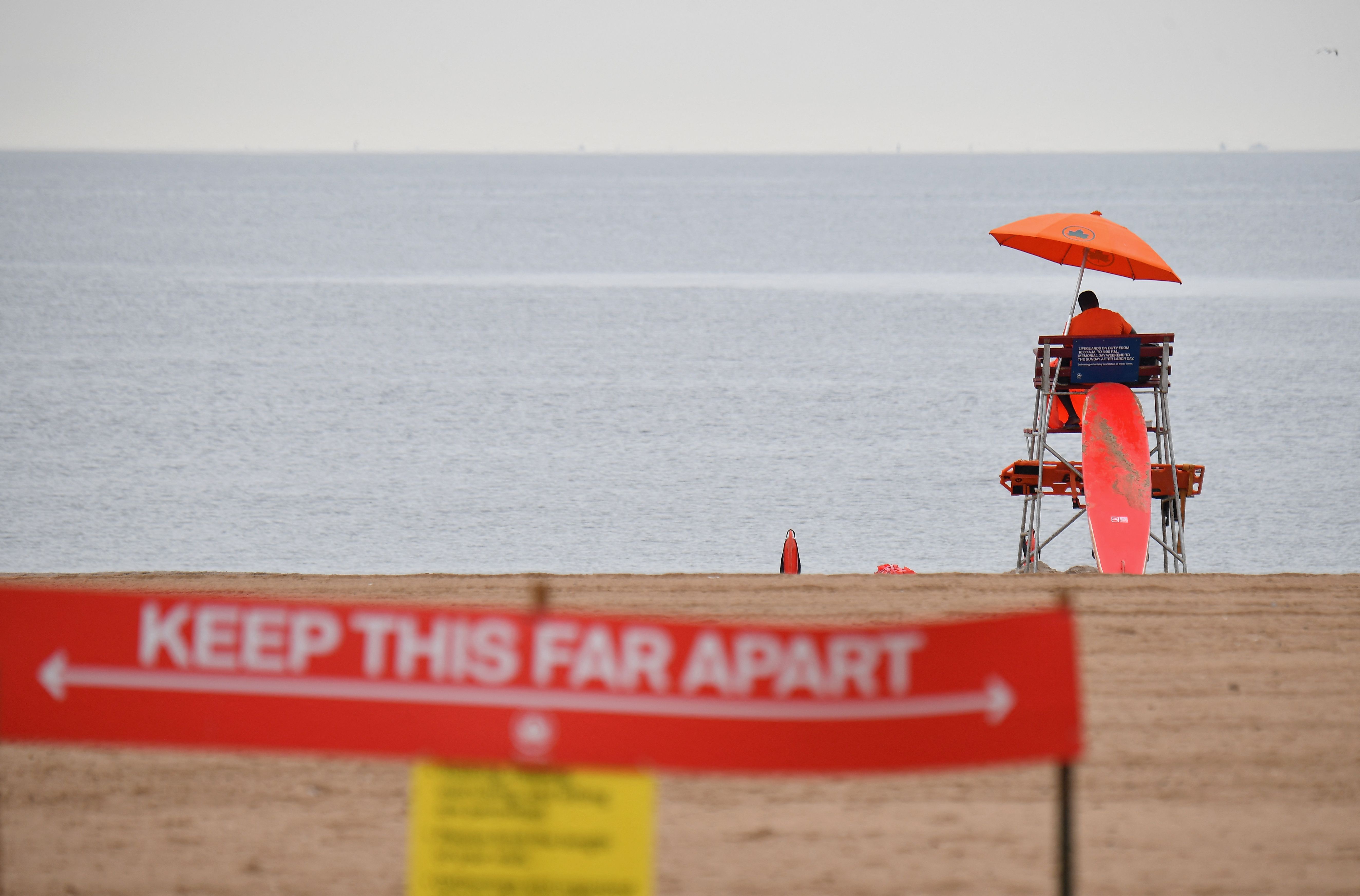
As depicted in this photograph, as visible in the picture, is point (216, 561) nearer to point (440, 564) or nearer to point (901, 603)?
point (440, 564)

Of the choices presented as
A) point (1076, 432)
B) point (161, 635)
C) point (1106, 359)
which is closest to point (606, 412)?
point (1076, 432)

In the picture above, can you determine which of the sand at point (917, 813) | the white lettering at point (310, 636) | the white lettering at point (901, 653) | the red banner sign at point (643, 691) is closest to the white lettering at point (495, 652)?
the red banner sign at point (643, 691)

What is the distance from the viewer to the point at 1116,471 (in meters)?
11.1

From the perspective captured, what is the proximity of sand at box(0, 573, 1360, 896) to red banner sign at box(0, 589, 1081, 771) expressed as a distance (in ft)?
4.26

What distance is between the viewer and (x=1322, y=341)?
48.3 meters

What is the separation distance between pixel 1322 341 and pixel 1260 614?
44452mm

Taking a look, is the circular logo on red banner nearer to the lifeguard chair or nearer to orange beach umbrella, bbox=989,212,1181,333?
the lifeguard chair

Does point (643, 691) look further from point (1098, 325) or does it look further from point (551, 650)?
point (1098, 325)

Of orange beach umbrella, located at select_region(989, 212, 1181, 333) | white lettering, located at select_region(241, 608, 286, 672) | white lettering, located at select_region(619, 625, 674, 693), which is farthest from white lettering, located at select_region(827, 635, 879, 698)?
orange beach umbrella, located at select_region(989, 212, 1181, 333)

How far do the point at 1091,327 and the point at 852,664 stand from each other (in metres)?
8.65

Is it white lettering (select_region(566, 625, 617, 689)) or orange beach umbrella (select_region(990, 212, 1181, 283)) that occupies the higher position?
orange beach umbrella (select_region(990, 212, 1181, 283))

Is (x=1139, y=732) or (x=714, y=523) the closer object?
(x=1139, y=732)

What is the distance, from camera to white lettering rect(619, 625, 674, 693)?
3.47 meters

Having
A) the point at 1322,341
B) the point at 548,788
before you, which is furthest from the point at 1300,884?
the point at 1322,341
